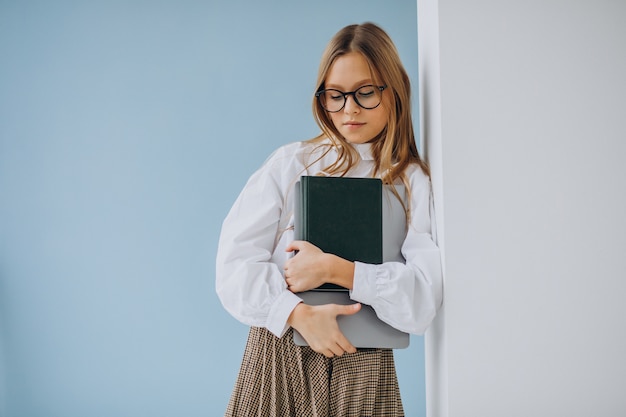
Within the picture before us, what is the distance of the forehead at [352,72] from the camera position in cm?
109

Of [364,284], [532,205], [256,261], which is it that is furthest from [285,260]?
[532,205]

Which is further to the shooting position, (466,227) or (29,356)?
(29,356)

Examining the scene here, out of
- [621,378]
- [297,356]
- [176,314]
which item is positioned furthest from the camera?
[176,314]

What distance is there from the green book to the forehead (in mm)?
197

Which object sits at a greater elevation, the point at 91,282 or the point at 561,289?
the point at 561,289

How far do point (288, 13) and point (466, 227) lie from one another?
146 cm

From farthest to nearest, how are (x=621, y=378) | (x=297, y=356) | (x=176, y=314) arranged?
(x=176, y=314)
(x=297, y=356)
(x=621, y=378)

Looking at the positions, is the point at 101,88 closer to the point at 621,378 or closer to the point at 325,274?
the point at 325,274

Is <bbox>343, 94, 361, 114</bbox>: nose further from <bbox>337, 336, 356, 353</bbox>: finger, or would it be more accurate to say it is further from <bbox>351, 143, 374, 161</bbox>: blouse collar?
<bbox>337, 336, 356, 353</bbox>: finger

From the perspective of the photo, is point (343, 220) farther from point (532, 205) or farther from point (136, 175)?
point (136, 175)

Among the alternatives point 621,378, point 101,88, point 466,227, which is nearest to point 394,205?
point 466,227

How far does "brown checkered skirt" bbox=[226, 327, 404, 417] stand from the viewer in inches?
41.0

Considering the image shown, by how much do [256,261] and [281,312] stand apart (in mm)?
103

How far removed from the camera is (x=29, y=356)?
7.09 feet
